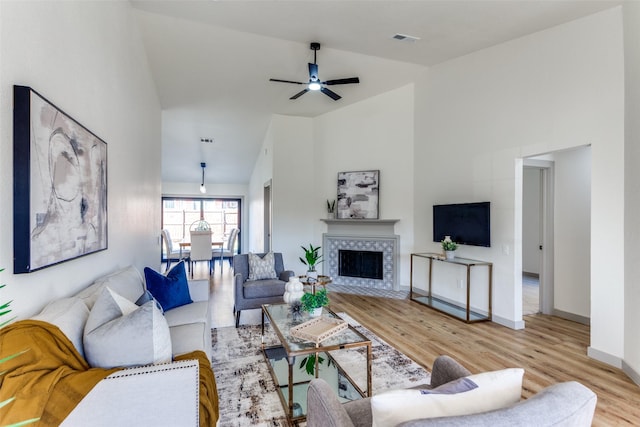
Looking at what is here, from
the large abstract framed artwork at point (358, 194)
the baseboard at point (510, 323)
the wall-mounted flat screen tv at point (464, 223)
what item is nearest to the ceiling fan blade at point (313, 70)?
the large abstract framed artwork at point (358, 194)

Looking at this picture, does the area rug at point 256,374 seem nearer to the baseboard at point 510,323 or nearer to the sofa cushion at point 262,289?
the sofa cushion at point 262,289

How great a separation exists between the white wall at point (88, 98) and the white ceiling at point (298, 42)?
0.59 m

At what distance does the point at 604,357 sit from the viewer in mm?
2986

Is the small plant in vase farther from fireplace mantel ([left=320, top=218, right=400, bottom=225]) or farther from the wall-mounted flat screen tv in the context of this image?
fireplace mantel ([left=320, top=218, right=400, bottom=225])

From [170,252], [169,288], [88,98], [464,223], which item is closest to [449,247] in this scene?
[464,223]

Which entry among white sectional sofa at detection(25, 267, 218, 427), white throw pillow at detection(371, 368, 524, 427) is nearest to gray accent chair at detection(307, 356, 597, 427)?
white throw pillow at detection(371, 368, 524, 427)

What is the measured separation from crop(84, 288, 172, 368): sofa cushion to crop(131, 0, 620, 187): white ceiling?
3.24 m

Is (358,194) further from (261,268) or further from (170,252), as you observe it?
(170,252)

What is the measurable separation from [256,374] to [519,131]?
Answer: 401cm

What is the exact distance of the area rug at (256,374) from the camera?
2213mm

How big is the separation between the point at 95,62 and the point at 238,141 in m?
5.43

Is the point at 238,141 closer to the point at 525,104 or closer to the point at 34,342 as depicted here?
the point at 525,104

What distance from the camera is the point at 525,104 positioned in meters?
3.79

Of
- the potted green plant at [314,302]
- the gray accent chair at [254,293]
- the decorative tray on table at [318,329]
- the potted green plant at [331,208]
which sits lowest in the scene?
the gray accent chair at [254,293]
